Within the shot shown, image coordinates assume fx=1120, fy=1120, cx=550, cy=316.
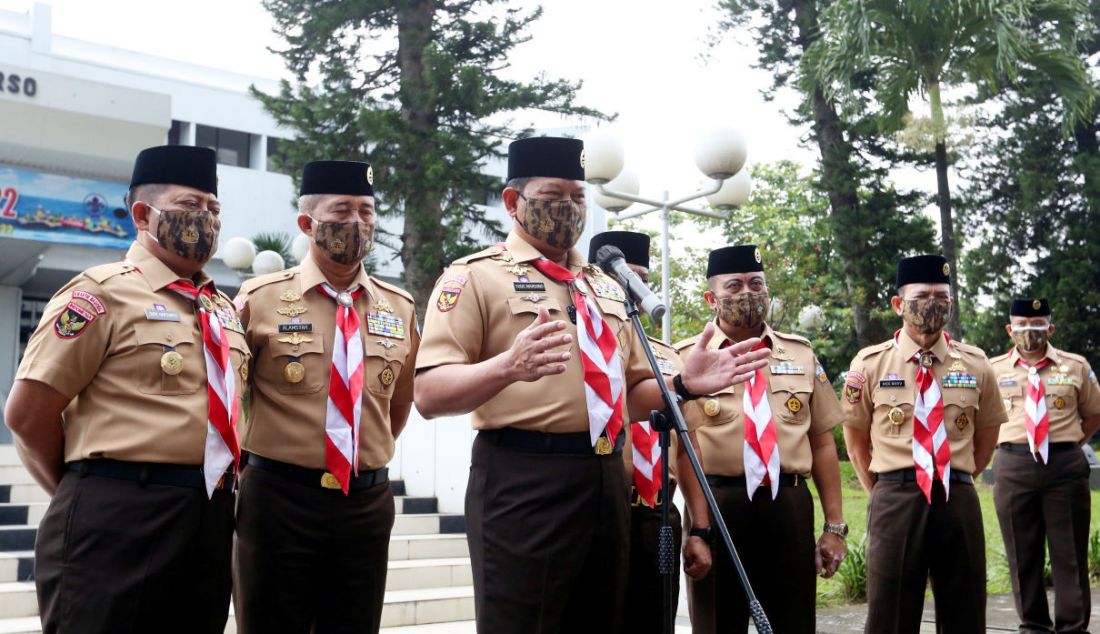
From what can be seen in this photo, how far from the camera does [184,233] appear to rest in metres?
3.72

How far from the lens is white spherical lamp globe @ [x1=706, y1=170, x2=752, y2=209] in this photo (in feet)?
34.0

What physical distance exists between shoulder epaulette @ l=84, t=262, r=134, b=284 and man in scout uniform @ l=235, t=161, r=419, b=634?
0.61 meters

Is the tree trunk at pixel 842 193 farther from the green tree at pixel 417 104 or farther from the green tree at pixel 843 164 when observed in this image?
the green tree at pixel 417 104

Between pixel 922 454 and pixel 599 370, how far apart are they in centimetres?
268

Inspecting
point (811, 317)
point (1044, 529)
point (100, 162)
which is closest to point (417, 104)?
point (100, 162)

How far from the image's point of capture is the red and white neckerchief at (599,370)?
3436 mm

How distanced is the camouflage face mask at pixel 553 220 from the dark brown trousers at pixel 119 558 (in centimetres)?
137

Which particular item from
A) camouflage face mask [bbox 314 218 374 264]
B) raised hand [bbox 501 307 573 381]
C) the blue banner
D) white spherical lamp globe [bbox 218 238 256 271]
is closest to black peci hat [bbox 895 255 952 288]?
camouflage face mask [bbox 314 218 374 264]

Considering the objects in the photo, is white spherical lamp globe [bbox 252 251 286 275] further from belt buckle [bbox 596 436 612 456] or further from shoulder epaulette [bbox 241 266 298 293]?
belt buckle [bbox 596 436 612 456]

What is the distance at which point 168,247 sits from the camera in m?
3.71

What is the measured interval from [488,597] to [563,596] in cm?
24

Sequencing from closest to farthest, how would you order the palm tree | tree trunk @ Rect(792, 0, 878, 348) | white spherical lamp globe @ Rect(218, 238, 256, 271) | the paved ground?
the paved ground → the palm tree → white spherical lamp globe @ Rect(218, 238, 256, 271) → tree trunk @ Rect(792, 0, 878, 348)

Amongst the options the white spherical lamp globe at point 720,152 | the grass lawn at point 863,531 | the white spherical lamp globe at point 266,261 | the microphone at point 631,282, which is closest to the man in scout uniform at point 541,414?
the microphone at point 631,282

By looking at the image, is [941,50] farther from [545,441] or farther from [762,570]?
[545,441]
